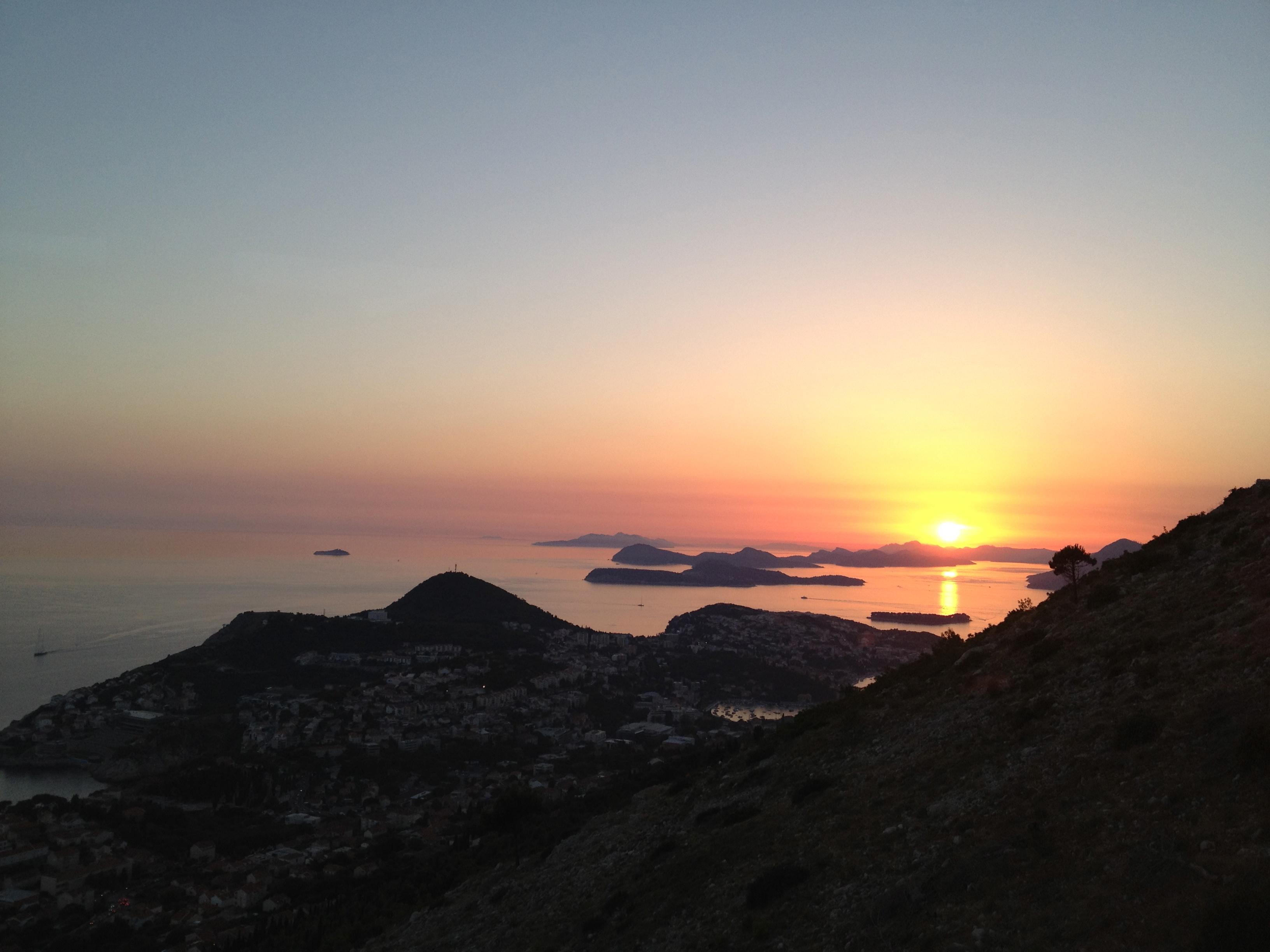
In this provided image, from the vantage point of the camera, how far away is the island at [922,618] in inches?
4870

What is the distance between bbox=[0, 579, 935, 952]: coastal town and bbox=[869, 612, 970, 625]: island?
34.4 metres

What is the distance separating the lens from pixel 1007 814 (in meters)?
9.27

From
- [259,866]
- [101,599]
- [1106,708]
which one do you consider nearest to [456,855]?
[259,866]

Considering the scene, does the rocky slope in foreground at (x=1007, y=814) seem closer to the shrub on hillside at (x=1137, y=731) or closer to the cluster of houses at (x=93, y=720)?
the shrub on hillside at (x=1137, y=731)

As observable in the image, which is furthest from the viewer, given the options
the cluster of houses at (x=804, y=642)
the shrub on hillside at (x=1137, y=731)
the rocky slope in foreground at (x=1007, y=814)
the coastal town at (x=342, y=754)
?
the cluster of houses at (x=804, y=642)

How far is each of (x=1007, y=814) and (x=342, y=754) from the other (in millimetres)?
44186

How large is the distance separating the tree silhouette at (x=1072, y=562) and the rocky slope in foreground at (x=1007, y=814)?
1.82 feet

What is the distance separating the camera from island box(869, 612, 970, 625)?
123688mm

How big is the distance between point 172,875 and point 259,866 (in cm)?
345

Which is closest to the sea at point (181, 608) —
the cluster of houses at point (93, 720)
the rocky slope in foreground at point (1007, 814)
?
the cluster of houses at point (93, 720)

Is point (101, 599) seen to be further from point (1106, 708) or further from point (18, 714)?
point (1106, 708)

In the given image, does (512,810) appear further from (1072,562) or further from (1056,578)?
(1056,578)

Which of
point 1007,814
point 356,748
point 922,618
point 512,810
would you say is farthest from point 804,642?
point 1007,814

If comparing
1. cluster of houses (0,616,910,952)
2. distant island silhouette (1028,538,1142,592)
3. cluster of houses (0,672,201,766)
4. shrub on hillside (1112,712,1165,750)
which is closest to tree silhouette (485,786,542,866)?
cluster of houses (0,616,910,952)
